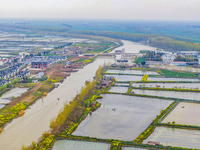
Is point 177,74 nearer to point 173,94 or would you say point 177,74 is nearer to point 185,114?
point 173,94

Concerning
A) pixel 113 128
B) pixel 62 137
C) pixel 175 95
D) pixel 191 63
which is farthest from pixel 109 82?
pixel 191 63

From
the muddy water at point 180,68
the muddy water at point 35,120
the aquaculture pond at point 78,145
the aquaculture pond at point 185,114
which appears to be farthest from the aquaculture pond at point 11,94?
the muddy water at point 180,68

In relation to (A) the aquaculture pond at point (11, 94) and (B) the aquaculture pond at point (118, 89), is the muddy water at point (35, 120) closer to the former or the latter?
(A) the aquaculture pond at point (11, 94)

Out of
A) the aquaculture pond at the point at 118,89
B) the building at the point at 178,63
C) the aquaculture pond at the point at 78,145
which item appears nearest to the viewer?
the aquaculture pond at the point at 78,145

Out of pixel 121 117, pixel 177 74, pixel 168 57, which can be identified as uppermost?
pixel 168 57

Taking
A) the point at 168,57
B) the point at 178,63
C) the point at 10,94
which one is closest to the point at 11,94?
the point at 10,94

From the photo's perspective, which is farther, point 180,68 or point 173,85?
point 180,68

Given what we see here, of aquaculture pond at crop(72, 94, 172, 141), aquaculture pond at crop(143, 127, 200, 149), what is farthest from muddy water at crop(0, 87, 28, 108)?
aquaculture pond at crop(143, 127, 200, 149)
